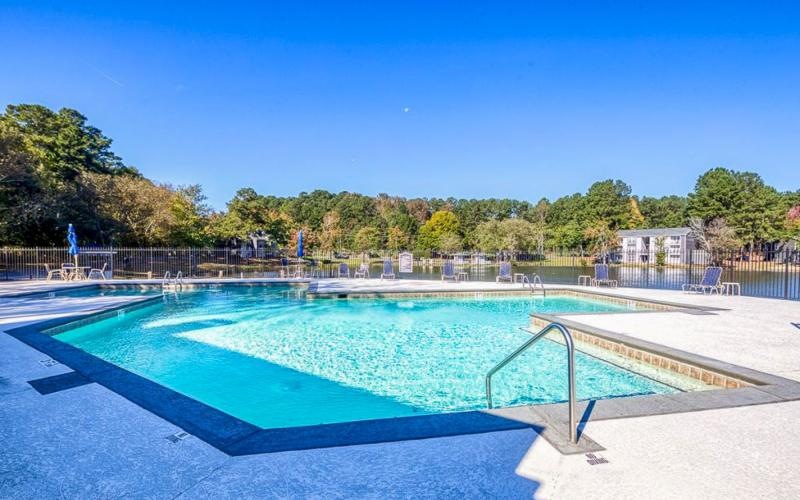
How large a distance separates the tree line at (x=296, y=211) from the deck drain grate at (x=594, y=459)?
76.4ft

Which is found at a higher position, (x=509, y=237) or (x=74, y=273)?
(x=509, y=237)

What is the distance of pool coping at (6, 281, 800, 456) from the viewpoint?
2.62 m

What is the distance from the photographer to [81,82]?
47.2 ft

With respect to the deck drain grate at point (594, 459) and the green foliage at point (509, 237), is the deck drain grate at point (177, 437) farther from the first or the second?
the green foliage at point (509, 237)

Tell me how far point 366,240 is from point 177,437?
4052cm

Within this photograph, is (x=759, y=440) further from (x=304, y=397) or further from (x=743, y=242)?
(x=743, y=242)

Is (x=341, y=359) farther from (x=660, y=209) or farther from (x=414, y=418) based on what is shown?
(x=660, y=209)

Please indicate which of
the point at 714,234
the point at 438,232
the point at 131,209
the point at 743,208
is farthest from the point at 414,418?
the point at 743,208

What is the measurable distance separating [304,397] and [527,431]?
10.3 ft

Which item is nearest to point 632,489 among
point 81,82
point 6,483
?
point 6,483

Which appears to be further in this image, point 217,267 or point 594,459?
point 217,267

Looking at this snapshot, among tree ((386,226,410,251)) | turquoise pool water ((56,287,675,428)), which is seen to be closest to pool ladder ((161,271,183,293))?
turquoise pool water ((56,287,675,428))

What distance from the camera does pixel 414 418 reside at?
2949 mm

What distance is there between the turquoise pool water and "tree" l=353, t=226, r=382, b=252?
31695 millimetres
